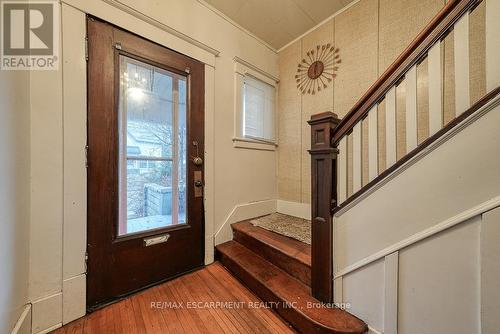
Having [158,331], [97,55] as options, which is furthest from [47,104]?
[158,331]

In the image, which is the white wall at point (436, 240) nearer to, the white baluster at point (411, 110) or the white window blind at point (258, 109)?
the white baluster at point (411, 110)

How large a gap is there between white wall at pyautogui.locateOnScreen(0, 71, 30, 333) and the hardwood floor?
429 mm

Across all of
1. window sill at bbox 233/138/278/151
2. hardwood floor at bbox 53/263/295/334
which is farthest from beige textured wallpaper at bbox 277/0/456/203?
hardwood floor at bbox 53/263/295/334

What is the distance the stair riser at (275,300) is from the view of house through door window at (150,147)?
0.67 metres

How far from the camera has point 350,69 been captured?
2100mm

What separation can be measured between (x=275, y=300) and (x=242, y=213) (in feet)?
3.62

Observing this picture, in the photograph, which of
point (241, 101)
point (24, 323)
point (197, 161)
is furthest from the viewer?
point (241, 101)

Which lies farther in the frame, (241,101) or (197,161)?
(241,101)

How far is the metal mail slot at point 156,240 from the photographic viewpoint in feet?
5.28

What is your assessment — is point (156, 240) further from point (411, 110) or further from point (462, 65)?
point (462, 65)

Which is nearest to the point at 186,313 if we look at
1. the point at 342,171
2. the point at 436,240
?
the point at 342,171

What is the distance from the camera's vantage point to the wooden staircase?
1.12 meters

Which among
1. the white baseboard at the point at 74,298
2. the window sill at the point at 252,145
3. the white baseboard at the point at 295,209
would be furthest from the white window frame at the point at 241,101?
the white baseboard at the point at 74,298

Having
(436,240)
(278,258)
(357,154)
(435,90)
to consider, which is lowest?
(278,258)
